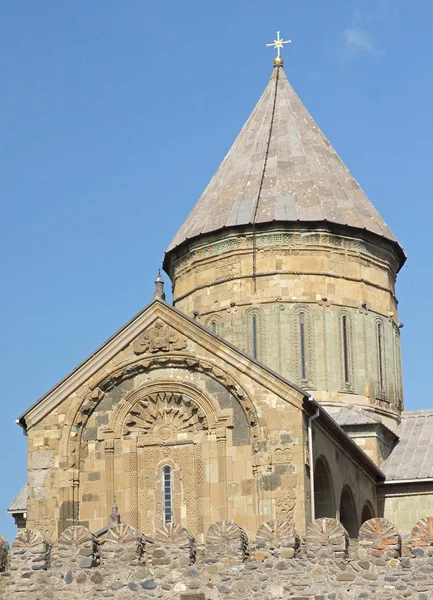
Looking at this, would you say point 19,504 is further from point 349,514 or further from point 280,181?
point 280,181

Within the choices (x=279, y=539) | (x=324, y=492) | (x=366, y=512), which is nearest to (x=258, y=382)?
(x=324, y=492)

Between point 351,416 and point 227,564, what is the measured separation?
1492cm

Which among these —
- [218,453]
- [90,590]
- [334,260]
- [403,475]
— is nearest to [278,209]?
[334,260]

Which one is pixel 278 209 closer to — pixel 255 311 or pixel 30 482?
pixel 255 311

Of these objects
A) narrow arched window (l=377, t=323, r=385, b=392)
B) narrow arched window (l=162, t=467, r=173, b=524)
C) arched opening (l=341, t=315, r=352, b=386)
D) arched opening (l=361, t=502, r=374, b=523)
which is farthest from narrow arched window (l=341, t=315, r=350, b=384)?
narrow arched window (l=162, t=467, r=173, b=524)

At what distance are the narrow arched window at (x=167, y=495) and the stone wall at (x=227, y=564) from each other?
7.14 metres

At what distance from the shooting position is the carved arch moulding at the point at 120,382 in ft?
85.7

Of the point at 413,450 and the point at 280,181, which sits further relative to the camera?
the point at 280,181

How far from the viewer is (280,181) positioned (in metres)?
34.9

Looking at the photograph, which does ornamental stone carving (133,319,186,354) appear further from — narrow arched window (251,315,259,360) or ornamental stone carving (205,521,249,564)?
ornamental stone carving (205,521,249,564)

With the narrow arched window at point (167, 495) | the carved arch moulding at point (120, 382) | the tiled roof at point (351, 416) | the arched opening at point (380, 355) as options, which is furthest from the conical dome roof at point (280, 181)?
the narrow arched window at point (167, 495)

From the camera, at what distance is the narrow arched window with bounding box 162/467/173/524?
84.5 ft

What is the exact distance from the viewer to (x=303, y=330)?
33188 millimetres

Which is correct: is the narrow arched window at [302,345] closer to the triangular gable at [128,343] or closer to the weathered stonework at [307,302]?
the weathered stonework at [307,302]
